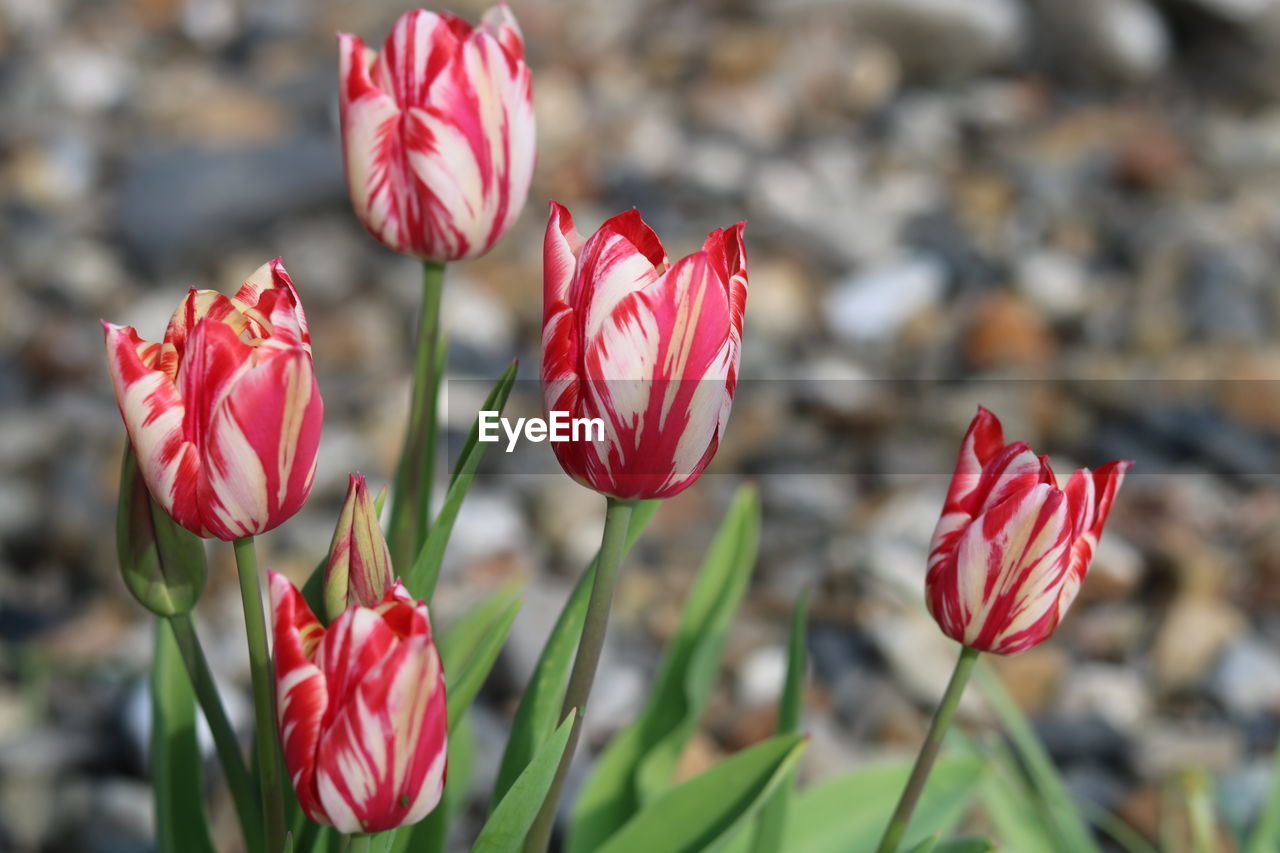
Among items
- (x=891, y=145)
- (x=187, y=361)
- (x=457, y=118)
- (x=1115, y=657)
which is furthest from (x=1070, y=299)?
(x=187, y=361)

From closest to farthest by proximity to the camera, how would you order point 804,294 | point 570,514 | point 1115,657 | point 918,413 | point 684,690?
point 684,690, point 1115,657, point 570,514, point 918,413, point 804,294

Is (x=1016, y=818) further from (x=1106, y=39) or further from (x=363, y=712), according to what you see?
(x=1106, y=39)

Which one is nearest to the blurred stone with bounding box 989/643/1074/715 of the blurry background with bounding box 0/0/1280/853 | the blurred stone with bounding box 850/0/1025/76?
the blurry background with bounding box 0/0/1280/853

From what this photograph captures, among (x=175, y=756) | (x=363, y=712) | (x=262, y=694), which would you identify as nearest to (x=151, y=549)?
(x=262, y=694)

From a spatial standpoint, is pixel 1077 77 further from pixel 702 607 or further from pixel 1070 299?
pixel 702 607

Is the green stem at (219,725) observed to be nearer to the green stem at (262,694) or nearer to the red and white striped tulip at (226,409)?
the green stem at (262,694)

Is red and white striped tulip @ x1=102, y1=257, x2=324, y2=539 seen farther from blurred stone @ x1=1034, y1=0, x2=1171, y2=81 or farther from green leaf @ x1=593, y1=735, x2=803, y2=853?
blurred stone @ x1=1034, y1=0, x2=1171, y2=81
